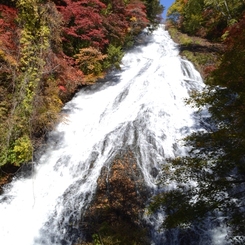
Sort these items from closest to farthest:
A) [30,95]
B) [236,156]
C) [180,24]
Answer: [236,156] < [30,95] < [180,24]

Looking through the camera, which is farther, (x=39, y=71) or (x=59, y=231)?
(x=39, y=71)

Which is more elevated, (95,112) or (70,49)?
(70,49)

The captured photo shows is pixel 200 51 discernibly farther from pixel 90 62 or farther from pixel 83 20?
pixel 83 20

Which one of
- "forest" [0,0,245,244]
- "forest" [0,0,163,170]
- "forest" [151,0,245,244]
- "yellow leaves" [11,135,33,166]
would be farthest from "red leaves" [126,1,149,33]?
"forest" [151,0,245,244]

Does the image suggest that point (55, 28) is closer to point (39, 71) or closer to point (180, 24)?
point (39, 71)

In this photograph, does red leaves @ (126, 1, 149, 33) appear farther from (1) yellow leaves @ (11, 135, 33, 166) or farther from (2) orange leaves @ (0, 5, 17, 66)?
(1) yellow leaves @ (11, 135, 33, 166)

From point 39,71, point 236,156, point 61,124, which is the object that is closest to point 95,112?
point 61,124
